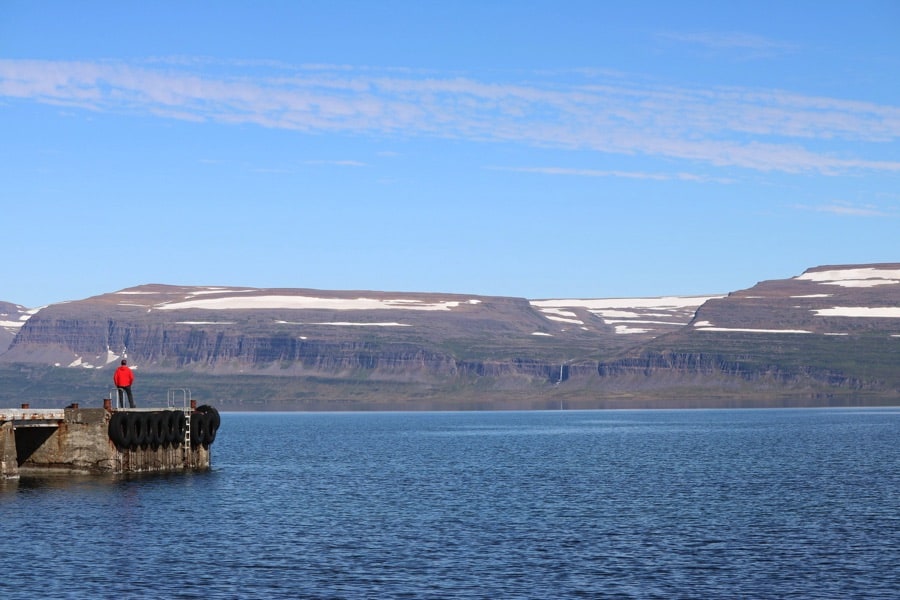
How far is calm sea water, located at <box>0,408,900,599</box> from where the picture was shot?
161 ft

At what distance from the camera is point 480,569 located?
172ft

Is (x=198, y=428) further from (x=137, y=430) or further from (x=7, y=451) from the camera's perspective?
(x=7, y=451)

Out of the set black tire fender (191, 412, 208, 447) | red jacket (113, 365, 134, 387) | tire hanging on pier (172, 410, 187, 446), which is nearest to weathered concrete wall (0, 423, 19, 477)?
red jacket (113, 365, 134, 387)

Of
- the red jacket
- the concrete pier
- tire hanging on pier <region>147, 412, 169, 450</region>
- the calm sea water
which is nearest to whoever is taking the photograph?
the calm sea water

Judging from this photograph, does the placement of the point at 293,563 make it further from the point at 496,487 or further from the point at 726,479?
the point at 726,479

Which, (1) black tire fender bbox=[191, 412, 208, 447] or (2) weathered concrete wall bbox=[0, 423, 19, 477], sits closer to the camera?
(2) weathered concrete wall bbox=[0, 423, 19, 477]

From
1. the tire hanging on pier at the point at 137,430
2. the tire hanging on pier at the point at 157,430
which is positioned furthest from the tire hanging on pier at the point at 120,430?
the tire hanging on pier at the point at 157,430

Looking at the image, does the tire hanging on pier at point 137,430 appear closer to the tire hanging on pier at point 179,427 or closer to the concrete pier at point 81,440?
the concrete pier at point 81,440

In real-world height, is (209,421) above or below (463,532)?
above

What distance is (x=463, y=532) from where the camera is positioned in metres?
63.6

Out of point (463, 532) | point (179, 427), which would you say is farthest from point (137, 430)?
point (463, 532)

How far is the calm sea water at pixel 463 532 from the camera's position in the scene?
4903cm

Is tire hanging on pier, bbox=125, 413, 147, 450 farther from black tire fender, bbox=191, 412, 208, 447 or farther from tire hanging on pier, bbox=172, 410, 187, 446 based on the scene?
black tire fender, bbox=191, 412, 208, 447

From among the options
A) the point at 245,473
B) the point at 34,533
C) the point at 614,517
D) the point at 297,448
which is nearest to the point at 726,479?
the point at 614,517
